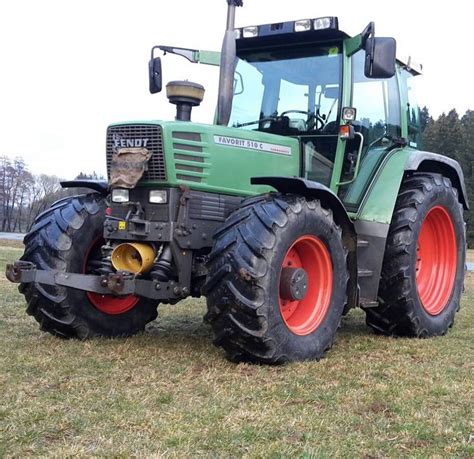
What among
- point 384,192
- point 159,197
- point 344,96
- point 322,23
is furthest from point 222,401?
point 322,23

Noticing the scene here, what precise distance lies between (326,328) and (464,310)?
4.46 m

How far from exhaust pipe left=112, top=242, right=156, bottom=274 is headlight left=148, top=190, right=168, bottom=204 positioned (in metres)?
0.35

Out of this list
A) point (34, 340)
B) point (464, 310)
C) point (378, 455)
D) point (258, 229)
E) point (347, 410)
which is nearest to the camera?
point (378, 455)

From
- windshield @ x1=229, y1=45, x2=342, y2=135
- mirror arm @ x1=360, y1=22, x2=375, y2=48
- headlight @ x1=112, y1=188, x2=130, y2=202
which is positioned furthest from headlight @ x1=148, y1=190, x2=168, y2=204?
mirror arm @ x1=360, y1=22, x2=375, y2=48

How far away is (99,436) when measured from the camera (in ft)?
10.2

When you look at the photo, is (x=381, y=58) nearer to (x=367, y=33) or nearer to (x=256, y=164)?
(x=367, y=33)

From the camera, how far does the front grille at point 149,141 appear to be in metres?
4.95

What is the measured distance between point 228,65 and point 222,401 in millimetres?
2790

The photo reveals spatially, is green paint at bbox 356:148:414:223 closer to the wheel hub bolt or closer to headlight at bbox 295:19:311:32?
the wheel hub bolt

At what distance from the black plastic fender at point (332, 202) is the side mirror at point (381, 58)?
1.02 metres

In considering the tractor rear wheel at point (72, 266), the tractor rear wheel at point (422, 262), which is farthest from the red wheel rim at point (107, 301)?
the tractor rear wheel at point (422, 262)

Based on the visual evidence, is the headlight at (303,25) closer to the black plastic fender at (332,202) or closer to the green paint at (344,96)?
the green paint at (344,96)

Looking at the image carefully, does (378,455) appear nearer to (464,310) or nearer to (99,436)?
(99,436)

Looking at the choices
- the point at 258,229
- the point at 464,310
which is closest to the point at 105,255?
the point at 258,229
